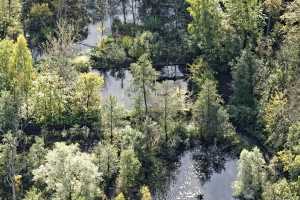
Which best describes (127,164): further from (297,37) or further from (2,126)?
(297,37)

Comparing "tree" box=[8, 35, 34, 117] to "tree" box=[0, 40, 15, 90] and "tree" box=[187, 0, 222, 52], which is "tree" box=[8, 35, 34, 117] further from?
"tree" box=[187, 0, 222, 52]

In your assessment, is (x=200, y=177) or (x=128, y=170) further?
(x=200, y=177)

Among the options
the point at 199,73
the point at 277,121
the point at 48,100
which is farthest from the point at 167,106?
the point at 48,100

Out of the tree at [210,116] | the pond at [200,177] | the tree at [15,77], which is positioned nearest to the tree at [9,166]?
the tree at [15,77]

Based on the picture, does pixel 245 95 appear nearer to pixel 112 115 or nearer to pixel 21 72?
pixel 112 115

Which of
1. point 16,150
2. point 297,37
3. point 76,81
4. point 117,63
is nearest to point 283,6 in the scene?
point 297,37

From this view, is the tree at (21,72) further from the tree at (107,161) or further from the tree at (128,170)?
the tree at (128,170)
